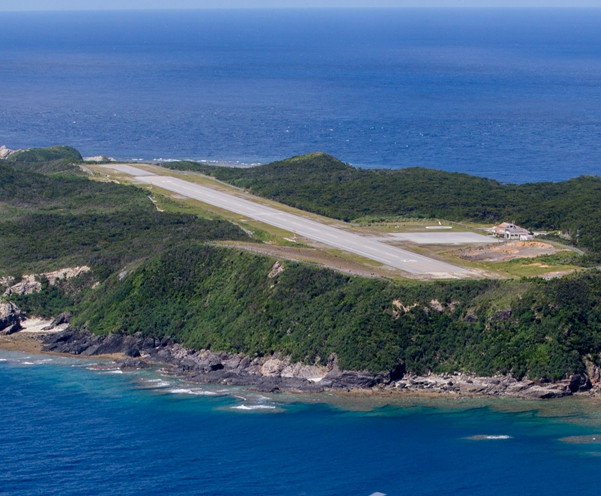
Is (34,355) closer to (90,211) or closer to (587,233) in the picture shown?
(90,211)

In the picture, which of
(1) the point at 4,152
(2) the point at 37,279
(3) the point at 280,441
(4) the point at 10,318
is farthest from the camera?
(1) the point at 4,152

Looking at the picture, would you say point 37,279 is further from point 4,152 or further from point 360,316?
point 4,152

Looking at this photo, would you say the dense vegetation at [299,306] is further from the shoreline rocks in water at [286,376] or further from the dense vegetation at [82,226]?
the shoreline rocks in water at [286,376]

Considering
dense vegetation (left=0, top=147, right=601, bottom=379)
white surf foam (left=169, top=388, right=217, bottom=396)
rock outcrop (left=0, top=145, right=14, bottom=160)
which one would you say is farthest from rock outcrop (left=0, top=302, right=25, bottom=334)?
rock outcrop (left=0, top=145, right=14, bottom=160)

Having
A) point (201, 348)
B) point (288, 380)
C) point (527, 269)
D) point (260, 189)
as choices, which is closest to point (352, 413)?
point (288, 380)

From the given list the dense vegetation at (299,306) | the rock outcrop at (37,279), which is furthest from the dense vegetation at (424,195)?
the rock outcrop at (37,279)

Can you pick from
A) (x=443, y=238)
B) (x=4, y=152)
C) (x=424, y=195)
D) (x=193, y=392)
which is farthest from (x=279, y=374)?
(x=4, y=152)

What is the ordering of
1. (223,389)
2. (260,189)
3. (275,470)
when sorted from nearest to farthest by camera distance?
(275,470) < (223,389) < (260,189)
